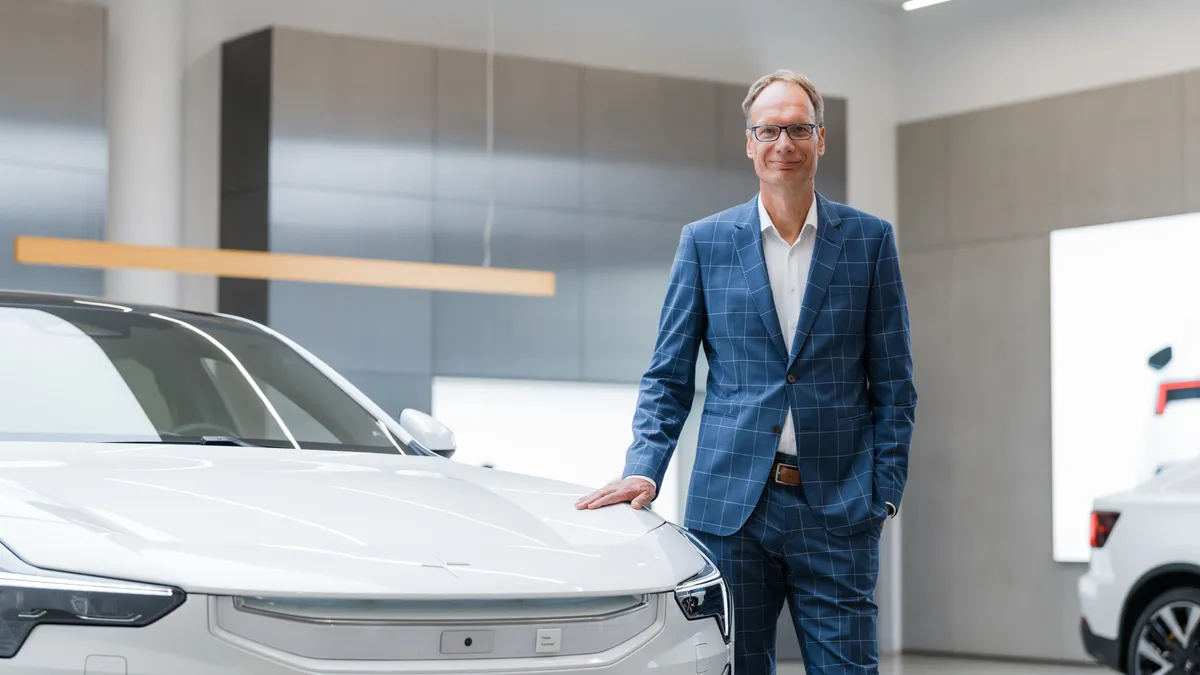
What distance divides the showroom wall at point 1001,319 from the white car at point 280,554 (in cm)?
815

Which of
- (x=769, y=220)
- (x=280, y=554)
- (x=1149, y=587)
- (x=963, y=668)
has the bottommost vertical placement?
(x=963, y=668)

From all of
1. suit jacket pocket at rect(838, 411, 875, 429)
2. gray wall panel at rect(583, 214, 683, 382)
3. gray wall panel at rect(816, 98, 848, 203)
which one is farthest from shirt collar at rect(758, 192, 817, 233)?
gray wall panel at rect(816, 98, 848, 203)

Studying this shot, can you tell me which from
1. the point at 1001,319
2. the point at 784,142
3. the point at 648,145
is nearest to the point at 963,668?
the point at 1001,319

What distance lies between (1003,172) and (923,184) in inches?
29.3

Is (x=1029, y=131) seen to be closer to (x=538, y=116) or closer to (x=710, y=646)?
(x=538, y=116)

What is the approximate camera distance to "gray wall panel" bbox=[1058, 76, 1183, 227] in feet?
31.1

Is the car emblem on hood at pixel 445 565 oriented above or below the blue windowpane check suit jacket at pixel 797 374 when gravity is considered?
below

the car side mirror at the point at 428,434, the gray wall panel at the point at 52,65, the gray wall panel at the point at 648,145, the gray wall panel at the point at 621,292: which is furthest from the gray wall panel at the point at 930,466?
the car side mirror at the point at 428,434

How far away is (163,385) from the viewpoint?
276 cm

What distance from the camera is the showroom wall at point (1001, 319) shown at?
9.76 metres

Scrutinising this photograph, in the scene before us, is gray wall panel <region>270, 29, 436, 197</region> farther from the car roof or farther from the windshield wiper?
the windshield wiper

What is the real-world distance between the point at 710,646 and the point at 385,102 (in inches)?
283

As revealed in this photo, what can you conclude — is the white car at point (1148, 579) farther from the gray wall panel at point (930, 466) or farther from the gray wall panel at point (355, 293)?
the gray wall panel at point (930, 466)

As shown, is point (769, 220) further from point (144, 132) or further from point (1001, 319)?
point (1001, 319)
